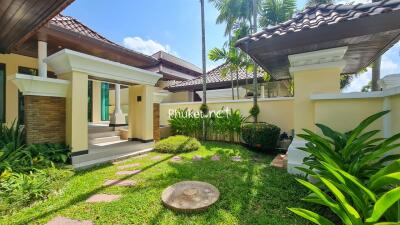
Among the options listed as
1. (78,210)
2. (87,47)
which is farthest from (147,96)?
(78,210)

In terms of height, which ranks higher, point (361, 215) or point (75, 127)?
point (75, 127)

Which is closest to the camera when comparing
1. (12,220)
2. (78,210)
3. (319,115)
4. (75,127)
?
(12,220)

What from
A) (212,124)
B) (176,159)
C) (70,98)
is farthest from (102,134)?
(212,124)

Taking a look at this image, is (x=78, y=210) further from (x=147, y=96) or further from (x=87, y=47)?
(x=87, y=47)

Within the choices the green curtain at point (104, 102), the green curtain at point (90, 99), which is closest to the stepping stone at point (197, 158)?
the green curtain at point (90, 99)

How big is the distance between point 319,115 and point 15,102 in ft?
32.6

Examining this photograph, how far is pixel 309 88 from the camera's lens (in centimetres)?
448

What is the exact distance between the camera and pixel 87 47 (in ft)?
23.7

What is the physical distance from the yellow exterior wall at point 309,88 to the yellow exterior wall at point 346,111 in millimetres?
359

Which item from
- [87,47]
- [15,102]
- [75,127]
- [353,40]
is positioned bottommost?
→ [75,127]

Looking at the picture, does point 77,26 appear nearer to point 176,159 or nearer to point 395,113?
point 176,159

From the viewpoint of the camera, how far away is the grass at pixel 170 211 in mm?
2945

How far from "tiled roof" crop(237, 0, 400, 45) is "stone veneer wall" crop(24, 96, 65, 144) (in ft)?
16.2

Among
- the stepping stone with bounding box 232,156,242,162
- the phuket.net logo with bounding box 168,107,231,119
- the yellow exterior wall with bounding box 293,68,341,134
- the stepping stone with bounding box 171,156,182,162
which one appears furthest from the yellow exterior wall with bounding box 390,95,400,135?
the phuket.net logo with bounding box 168,107,231,119
